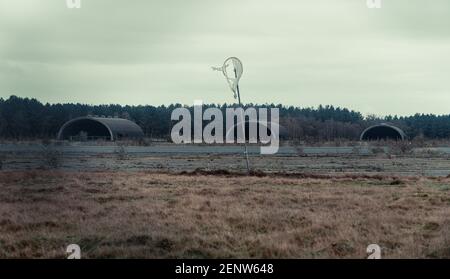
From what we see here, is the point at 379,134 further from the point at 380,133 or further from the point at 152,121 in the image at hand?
the point at 152,121

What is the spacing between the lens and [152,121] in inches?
4961

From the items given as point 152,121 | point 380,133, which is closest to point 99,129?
point 152,121

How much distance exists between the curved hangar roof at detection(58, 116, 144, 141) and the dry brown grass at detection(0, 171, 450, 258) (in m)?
71.3

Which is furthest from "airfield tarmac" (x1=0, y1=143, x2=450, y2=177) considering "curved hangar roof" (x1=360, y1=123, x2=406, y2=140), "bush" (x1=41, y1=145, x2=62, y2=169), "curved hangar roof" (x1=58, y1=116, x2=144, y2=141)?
"curved hangar roof" (x1=360, y1=123, x2=406, y2=140)

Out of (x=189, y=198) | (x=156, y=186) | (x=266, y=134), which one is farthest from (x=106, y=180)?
(x=266, y=134)

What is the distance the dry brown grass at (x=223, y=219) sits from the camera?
10391mm

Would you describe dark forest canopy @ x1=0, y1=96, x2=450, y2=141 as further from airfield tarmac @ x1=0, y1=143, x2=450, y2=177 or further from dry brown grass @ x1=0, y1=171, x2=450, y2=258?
dry brown grass @ x1=0, y1=171, x2=450, y2=258

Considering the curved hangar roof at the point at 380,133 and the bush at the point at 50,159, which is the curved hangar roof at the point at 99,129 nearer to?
the curved hangar roof at the point at 380,133

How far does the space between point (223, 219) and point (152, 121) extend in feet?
373

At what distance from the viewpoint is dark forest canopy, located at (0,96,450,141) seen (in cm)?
8798

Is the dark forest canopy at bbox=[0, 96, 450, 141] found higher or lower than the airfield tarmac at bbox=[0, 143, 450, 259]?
higher

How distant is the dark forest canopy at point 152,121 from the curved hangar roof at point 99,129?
325cm

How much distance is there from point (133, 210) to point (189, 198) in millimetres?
2632
